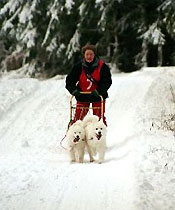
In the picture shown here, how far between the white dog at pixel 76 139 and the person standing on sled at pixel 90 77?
0.86m

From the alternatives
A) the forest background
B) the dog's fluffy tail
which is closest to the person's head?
the dog's fluffy tail

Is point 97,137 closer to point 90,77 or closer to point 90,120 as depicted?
point 90,120

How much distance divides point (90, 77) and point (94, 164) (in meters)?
1.83

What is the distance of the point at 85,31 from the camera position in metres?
19.4

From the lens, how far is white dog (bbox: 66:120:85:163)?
655 cm

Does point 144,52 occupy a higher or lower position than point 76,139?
higher

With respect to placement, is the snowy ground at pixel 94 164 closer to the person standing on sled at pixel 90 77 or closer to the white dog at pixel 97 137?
the white dog at pixel 97 137

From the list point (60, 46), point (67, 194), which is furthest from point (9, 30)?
point (67, 194)

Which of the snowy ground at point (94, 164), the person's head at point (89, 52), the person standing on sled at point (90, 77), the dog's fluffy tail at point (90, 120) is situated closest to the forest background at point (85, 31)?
the snowy ground at point (94, 164)

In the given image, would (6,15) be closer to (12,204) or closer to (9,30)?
(9,30)

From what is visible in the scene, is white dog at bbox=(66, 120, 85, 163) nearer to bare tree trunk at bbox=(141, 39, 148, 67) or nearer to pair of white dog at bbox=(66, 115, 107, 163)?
pair of white dog at bbox=(66, 115, 107, 163)

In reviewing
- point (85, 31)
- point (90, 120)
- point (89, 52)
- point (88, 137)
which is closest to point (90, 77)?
point (89, 52)

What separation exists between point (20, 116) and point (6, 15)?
1008cm

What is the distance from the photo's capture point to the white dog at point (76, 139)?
21.5ft
